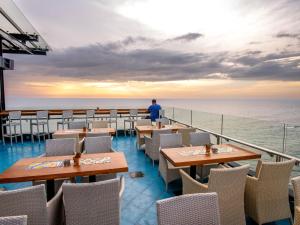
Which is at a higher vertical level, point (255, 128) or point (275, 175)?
point (275, 175)

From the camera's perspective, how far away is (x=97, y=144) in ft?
11.4

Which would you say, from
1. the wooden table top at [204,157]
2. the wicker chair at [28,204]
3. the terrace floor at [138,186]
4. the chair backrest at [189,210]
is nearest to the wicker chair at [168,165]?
the terrace floor at [138,186]

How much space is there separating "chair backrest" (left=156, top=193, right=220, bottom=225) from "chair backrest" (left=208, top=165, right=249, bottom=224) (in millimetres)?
529

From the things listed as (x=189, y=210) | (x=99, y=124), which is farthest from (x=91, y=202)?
(x=99, y=124)

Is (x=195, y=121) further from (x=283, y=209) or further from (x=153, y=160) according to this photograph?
(x=283, y=209)

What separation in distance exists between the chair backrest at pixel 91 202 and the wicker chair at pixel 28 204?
16 cm

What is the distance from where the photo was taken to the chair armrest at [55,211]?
5.51 ft

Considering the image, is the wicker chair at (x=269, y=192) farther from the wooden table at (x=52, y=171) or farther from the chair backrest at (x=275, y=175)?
the wooden table at (x=52, y=171)

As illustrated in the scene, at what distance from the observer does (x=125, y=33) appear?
7.32 meters

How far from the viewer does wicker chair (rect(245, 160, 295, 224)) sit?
2.11 meters

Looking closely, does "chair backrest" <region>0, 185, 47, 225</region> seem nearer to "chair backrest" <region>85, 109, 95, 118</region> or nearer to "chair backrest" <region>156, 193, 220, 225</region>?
"chair backrest" <region>156, 193, 220, 225</region>

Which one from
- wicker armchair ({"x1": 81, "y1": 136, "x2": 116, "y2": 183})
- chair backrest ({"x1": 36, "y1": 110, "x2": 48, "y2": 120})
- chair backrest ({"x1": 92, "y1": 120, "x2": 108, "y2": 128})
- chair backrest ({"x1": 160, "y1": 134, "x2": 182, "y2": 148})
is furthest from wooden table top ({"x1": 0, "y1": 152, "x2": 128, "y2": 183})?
chair backrest ({"x1": 36, "y1": 110, "x2": 48, "y2": 120})

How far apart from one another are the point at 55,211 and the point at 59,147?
1677mm

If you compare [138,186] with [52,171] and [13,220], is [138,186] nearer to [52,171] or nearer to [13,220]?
[52,171]
